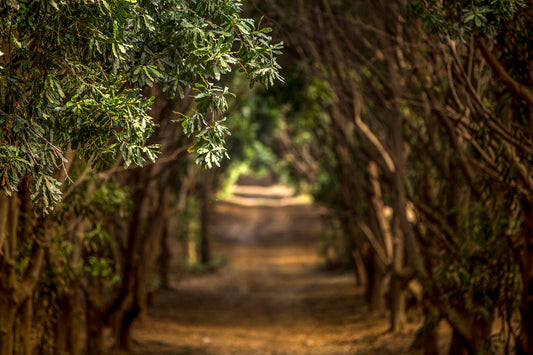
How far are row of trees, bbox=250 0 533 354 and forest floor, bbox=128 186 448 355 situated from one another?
169 cm

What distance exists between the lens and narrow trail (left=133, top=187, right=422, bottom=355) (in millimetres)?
13375

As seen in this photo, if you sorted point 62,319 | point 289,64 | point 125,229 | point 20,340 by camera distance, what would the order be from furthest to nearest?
point 289,64 → point 125,229 → point 62,319 → point 20,340

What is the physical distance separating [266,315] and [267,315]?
Answer: 3cm

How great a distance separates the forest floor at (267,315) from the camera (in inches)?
526

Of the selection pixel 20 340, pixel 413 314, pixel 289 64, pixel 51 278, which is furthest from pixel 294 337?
pixel 20 340

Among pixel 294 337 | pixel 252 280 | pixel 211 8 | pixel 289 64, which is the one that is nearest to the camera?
pixel 211 8

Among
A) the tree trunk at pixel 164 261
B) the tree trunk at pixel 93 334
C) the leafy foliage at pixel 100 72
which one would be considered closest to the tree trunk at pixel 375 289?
the tree trunk at pixel 164 261

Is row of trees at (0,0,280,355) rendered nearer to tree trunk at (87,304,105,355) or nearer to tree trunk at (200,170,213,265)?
tree trunk at (87,304,105,355)

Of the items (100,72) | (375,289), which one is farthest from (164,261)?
(100,72)

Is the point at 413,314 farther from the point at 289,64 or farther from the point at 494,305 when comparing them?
the point at 494,305

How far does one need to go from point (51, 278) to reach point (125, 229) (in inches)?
142

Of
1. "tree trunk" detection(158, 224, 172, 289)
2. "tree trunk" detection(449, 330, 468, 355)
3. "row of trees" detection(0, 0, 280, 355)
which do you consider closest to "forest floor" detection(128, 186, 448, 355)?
"tree trunk" detection(158, 224, 172, 289)

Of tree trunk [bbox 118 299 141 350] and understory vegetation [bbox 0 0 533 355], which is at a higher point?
understory vegetation [bbox 0 0 533 355]

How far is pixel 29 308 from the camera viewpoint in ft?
22.9
